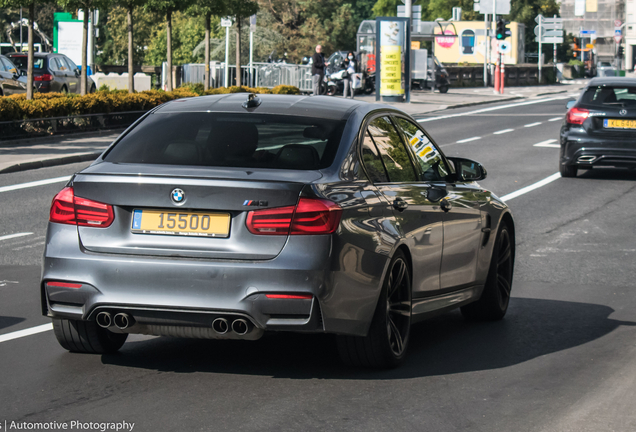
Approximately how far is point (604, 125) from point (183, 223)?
12.9 metres

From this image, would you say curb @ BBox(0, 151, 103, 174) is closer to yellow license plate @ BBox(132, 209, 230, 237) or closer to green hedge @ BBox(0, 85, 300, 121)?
green hedge @ BBox(0, 85, 300, 121)

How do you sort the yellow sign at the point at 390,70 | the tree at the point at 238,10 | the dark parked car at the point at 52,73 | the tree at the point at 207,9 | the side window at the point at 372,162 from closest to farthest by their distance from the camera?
1. the side window at the point at 372,162
2. the tree at the point at 207,9
3. the dark parked car at the point at 52,73
4. the tree at the point at 238,10
5. the yellow sign at the point at 390,70

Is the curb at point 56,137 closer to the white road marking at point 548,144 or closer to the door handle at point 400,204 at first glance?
the white road marking at point 548,144

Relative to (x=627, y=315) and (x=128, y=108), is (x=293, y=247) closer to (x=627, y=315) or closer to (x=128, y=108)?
(x=627, y=315)

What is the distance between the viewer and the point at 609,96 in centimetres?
1691

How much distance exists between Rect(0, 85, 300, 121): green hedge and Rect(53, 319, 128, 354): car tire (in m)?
16.3

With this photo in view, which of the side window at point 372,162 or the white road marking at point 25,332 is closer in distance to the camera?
the side window at point 372,162

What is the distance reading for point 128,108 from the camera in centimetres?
2666

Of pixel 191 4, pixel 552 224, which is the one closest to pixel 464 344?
pixel 552 224

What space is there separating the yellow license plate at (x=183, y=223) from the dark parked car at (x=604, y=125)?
502 inches

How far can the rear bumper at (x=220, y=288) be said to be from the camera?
199 inches

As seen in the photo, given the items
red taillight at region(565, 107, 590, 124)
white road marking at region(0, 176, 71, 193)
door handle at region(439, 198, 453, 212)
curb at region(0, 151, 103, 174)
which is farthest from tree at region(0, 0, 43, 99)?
door handle at region(439, 198, 453, 212)

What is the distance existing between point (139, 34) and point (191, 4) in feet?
158

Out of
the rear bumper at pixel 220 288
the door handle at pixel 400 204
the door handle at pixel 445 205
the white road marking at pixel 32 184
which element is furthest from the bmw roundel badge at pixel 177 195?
the white road marking at pixel 32 184
